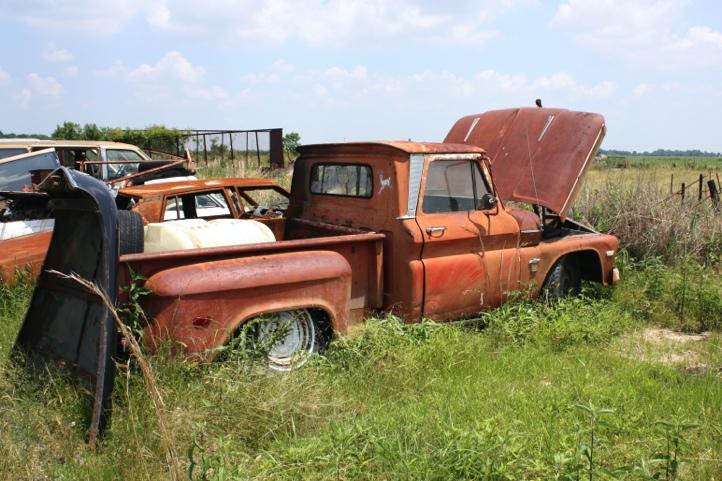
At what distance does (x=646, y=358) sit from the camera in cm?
566

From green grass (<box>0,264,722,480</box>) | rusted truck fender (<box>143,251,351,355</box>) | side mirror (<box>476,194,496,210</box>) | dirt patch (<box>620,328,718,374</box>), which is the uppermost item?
side mirror (<box>476,194,496,210</box>)

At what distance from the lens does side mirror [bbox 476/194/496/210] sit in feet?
19.6

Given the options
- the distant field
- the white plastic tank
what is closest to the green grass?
the white plastic tank

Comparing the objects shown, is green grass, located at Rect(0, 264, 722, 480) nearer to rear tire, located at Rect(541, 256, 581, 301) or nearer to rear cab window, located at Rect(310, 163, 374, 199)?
rear tire, located at Rect(541, 256, 581, 301)

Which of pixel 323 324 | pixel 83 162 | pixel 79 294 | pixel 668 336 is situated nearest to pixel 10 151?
pixel 83 162

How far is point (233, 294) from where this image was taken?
14.3 ft

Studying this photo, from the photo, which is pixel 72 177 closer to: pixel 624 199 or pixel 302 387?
pixel 302 387

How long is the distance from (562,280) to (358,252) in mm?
2757

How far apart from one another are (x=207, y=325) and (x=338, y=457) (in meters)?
1.37

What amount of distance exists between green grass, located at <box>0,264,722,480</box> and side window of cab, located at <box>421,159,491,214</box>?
3.46 feet

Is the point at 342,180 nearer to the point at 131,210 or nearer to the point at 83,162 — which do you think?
the point at 131,210

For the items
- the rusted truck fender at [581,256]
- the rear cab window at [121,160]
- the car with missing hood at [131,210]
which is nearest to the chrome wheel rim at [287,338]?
the car with missing hood at [131,210]

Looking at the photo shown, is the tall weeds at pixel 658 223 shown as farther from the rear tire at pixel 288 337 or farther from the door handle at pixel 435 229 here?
the rear tire at pixel 288 337

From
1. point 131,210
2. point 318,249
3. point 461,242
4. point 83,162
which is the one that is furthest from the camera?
point 83,162
